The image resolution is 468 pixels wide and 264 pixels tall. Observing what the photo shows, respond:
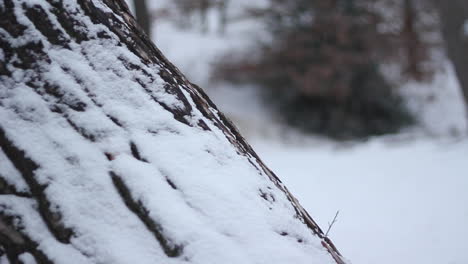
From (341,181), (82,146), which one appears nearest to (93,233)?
(82,146)

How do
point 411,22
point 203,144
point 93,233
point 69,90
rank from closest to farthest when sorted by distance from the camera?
1. point 93,233
2. point 69,90
3. point 203,144
4. point 411,22

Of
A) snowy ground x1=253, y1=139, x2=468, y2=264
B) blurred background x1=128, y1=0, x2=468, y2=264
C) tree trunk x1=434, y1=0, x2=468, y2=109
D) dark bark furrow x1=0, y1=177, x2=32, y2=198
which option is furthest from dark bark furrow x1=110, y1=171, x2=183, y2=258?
tree trunk x1=434, y1=0, x2=468, y2=109

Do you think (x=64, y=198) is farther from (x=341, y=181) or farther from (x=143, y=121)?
(x=341, y=181)

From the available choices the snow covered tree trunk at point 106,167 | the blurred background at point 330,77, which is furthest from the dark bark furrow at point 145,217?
the blurred background at point 330,77

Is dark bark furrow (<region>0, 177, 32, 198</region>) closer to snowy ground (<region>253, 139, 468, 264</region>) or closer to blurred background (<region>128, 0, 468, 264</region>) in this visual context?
snowy ground (<region>253, 139, 468, 264</region>)

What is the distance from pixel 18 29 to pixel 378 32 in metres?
9.24

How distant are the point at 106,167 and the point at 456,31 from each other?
486 centimetres

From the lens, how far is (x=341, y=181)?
4184mm

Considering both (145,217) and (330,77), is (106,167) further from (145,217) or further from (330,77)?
(330,77)

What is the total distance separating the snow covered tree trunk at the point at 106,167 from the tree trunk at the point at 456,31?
4.36m

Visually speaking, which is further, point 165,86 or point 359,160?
point 359,160

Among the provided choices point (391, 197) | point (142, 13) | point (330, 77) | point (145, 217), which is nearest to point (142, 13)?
point (142, 13)

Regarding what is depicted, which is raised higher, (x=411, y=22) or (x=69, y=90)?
(x=411, y=22)

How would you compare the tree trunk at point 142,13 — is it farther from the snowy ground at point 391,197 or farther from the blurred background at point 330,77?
the snowy ground at point 391,197
